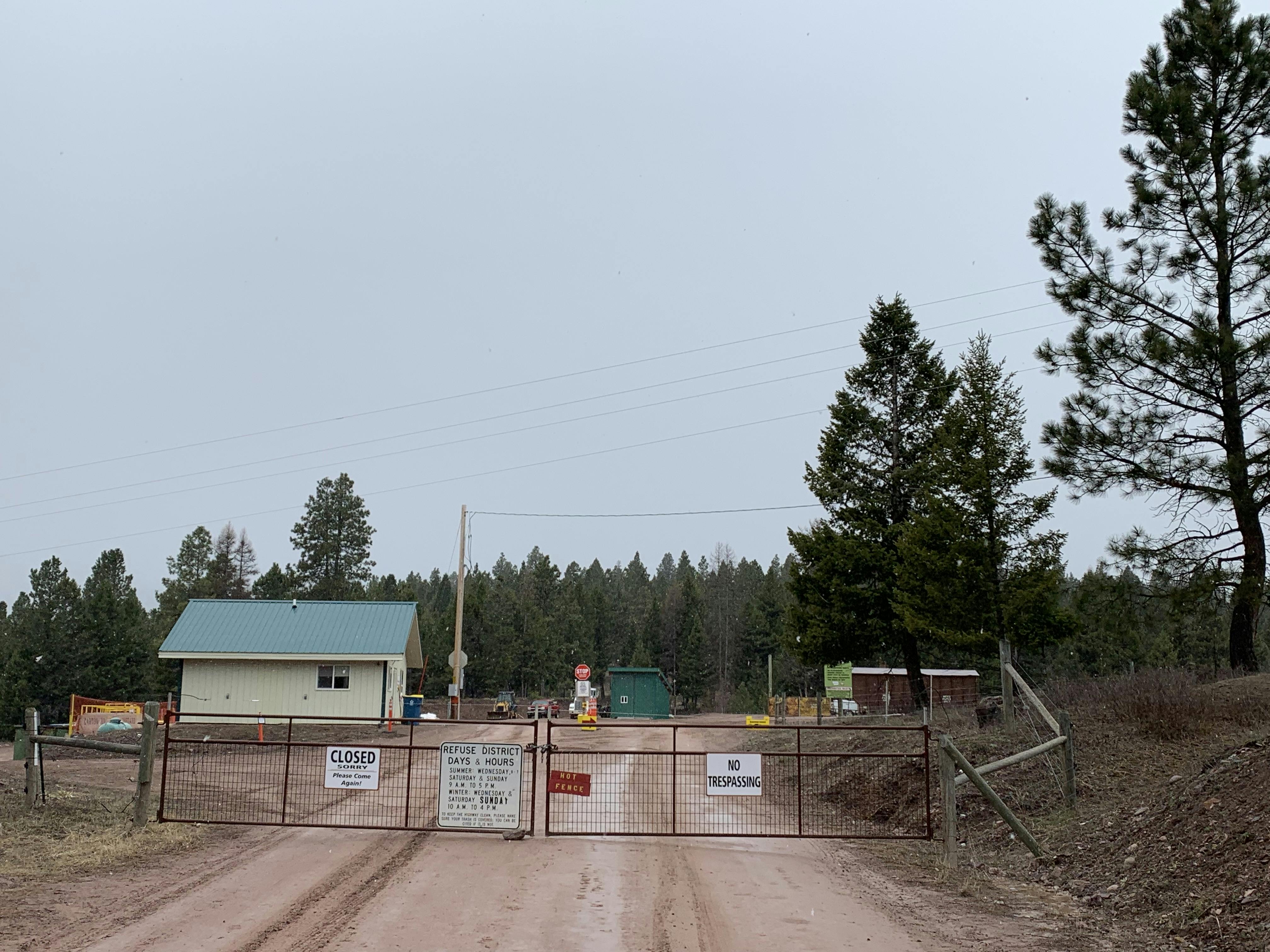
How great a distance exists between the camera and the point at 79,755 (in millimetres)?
27516

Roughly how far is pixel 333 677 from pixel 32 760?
24583mm

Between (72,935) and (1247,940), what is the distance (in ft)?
29.9

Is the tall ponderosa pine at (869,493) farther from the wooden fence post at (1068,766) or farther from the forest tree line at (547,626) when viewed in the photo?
the wooden fence post at (1068,766)

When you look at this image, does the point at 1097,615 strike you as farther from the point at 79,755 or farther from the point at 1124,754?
the point at 79,755

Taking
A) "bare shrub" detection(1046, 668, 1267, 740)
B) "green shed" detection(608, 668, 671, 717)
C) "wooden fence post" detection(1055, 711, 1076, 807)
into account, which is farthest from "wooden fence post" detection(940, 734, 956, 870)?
"green shed" detection(608, 668, 671, 717)

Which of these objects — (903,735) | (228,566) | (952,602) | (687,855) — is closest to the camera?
(687,855)

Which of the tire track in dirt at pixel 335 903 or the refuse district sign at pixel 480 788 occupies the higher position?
the refuse district sign at pixel 480 788

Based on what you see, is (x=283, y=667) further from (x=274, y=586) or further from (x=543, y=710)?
(x=274, y=586)

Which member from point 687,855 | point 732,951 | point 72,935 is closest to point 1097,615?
point 687,855

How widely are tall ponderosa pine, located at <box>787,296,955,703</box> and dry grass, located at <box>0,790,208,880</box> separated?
21855mm

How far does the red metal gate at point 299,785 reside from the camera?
13.2 m

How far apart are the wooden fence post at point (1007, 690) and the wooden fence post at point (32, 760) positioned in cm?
1480

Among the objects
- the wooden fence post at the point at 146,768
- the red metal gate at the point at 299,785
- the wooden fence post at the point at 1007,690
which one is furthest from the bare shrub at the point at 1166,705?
the wooden fence post at the point at 146,768

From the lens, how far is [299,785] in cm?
1909
